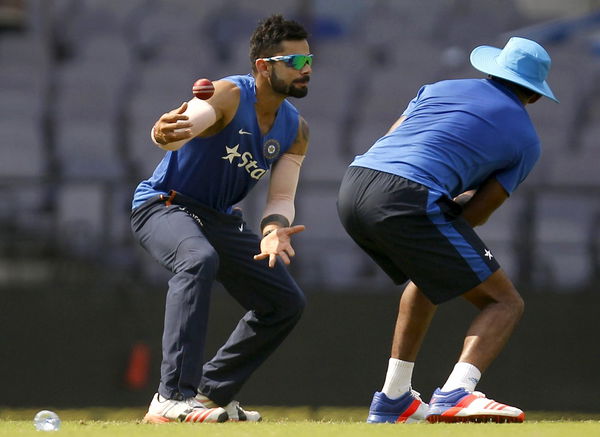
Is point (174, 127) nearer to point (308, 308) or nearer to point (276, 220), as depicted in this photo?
point (276, 220)

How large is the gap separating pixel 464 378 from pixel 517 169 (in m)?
0.91

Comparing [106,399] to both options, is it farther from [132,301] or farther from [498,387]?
[498,387]

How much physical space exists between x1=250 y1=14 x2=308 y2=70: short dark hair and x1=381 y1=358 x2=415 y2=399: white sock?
1.49 metres

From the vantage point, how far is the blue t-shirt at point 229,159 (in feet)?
18.0

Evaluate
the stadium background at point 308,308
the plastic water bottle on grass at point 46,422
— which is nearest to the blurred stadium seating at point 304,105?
the stadium background at point 308,308

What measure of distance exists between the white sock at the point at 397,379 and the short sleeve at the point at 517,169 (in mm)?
916

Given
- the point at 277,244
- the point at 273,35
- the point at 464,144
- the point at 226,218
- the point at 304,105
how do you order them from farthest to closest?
1. the point at 304,105
2. the point at 226,218
3. the point at 273,35
4. the point at 277,244
5. the point at 464,144

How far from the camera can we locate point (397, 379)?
17.9 ft

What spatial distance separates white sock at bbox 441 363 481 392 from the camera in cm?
507

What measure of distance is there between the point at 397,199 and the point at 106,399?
172 inches

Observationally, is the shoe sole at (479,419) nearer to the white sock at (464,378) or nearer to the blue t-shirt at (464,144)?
the white sock at (464,378)

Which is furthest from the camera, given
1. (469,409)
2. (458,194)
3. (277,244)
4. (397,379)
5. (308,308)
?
(308,308)

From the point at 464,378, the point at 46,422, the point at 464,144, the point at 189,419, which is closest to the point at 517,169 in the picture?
the point at 464,144

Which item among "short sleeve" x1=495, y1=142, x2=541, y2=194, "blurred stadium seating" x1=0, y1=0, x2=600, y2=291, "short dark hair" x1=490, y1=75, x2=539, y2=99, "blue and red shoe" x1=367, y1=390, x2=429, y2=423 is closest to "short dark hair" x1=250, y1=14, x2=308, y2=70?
"short dark hair" x1=490, y1=75, x2=539, y2=99
